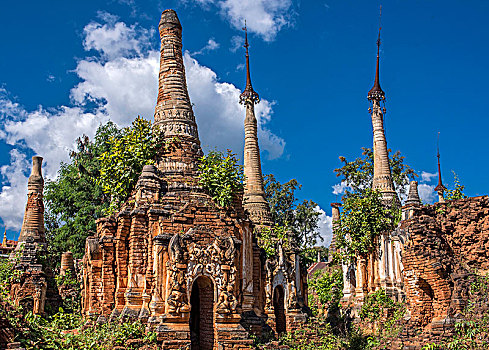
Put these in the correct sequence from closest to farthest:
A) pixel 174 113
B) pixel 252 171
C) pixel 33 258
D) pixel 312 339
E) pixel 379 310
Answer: pixel 174 113 → pixel 312 339 → pixel 33 258 → pixel 379 310 → pixel 252 171

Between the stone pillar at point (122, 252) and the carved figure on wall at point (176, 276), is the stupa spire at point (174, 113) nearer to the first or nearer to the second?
the stone pillar at point (122, 252)

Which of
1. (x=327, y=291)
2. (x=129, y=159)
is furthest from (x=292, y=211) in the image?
(x=129, y=159)

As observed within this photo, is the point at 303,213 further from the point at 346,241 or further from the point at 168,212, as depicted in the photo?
the point at 168,212

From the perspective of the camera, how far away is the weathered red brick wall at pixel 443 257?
1423cm

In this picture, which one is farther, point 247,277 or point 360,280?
point 360,280

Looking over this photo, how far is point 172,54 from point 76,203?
15.4 meters

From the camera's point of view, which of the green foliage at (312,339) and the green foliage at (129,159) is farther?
the green foliage at (312,339)

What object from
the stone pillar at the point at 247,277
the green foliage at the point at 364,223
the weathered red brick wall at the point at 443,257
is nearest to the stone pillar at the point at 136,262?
the stone pillar at the point at 247,277

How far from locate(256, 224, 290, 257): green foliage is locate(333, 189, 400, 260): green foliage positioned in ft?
15.1

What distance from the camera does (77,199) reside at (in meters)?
28.9

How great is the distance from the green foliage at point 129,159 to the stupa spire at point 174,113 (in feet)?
1.08

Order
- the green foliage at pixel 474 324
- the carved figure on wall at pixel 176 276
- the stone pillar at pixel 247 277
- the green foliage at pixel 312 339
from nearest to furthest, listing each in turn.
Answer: the carved figure on wall at pixel 176 276
the green foliage at pixel 474 324
the stone pillar at pixel 247 277
the green foliage at pixel 312 339

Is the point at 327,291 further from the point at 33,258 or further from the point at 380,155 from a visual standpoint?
the point at 33,258

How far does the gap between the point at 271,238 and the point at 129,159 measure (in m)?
8.38
